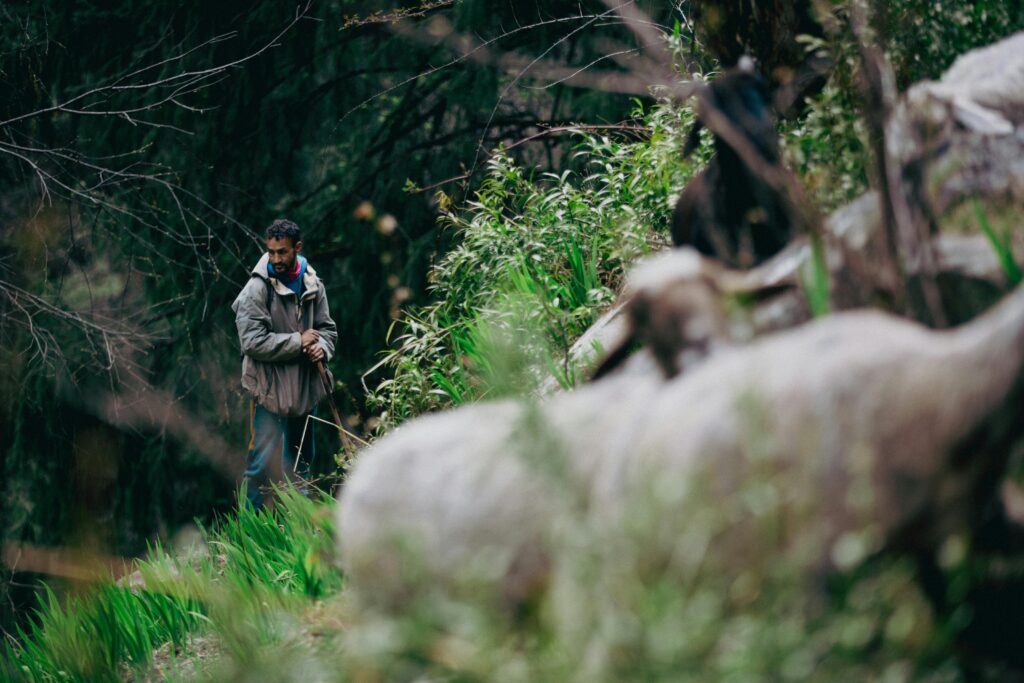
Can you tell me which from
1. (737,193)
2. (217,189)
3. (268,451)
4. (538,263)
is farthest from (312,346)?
(737,193)

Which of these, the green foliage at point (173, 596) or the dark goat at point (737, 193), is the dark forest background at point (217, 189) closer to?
the green foliage at point (173, 596)

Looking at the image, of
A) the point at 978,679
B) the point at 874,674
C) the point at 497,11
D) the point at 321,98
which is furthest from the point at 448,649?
the point at 321,98

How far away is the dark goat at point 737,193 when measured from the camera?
2875 millimetres

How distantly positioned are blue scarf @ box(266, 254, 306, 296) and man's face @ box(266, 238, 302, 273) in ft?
0.08

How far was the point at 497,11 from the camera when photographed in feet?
24.4

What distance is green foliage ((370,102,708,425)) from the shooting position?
15.9 feet

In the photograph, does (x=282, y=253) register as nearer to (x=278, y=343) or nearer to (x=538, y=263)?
(x=278, y=343)

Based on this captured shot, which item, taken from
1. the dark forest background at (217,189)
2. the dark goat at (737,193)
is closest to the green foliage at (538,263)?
the dark goat at (737,193)

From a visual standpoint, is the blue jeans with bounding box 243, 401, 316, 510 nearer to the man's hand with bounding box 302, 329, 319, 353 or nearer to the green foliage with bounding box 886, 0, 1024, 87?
the man's hand with bounding box 302, 329, 319, 353

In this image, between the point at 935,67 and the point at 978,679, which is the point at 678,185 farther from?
the point at 978,679

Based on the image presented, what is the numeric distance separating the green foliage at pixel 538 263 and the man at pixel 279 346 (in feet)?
1.38

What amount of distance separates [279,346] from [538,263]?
144 centimetres

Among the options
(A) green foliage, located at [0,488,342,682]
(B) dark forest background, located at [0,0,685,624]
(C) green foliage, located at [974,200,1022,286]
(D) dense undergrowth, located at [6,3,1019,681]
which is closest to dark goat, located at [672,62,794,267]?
(D) dense undergrowth, located at [6,3,1019,681]

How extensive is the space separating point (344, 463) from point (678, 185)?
6.82ft
